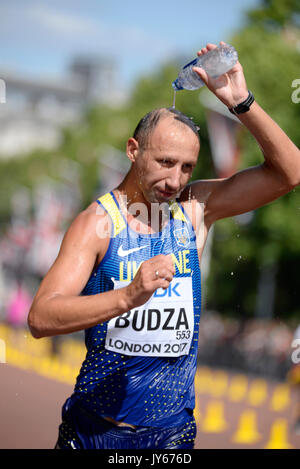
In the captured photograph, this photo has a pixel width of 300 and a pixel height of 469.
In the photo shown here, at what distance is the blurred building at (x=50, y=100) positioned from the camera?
8881 centimetres

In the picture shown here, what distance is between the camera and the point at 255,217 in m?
21.9

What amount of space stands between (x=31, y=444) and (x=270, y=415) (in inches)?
207

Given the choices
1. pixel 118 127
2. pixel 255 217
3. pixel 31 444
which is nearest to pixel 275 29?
pixel 255 217

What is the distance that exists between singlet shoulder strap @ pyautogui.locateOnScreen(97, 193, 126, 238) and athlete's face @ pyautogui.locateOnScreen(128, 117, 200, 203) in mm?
151

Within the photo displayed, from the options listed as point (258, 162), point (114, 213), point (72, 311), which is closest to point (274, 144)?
point (114, 213)

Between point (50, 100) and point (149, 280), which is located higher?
point (50, 100)

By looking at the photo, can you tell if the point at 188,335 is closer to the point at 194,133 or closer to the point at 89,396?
the point at 89,396

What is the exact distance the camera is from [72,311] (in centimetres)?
253

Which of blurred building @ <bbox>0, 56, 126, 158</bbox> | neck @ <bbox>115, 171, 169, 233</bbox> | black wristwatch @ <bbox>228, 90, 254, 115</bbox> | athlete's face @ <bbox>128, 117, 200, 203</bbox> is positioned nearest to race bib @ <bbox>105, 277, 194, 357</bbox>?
neck @ <bbox>115, 171, 169, 233</bbox>

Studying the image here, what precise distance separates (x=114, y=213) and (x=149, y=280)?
66 cm

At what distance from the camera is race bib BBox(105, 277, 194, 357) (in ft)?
9.85

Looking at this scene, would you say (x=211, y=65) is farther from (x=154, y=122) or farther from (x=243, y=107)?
(x=154, y=122)

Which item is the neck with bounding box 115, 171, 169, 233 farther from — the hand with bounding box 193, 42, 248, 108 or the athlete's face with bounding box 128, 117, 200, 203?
the hand with bounding box 193, 42, 248, 108

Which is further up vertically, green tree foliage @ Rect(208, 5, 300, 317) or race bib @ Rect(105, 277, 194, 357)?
green tree foliage @ Rect(208, 5, 300, 317)
